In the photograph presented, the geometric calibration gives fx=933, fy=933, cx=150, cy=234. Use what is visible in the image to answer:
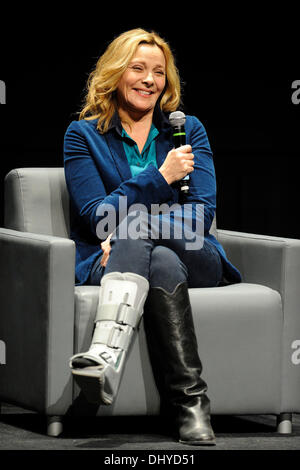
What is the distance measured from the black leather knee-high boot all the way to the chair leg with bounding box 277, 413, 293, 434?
356mm

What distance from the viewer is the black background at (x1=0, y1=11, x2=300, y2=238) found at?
4082 mm

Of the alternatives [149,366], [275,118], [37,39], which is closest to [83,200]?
[149,366]

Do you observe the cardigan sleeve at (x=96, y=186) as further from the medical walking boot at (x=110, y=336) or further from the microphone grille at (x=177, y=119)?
the medical walking boot at (x=110, y=336)

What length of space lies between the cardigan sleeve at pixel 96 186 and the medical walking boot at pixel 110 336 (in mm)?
373

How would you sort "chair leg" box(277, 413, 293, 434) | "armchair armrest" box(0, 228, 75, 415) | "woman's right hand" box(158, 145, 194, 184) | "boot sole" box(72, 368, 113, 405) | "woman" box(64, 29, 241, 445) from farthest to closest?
1. "woman's right hand" box(158, 145, 194, 184)
2. "chair leg" box(277, 413, 293, 434)
3. "armchair armrest" box(0, 228, 75, 415)
4. "woman" box(64, 29, 241, 445)
5. "boot sole" box(72, 368, 113, 405)

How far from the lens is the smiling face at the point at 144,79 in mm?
2979

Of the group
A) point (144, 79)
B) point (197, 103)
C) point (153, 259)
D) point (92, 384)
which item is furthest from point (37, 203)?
point (197, 103)

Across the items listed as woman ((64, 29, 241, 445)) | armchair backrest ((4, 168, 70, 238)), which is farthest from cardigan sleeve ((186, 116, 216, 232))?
armchair backrest ((4, 168, 70, 238))

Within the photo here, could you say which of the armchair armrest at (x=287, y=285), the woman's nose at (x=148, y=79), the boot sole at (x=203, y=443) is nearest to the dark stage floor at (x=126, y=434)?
the boot sole at (x=203, y=443)

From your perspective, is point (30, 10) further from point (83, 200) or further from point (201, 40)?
point (83, 200)

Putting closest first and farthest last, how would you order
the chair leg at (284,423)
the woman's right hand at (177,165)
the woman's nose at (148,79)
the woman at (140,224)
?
the woman at (140,224)
the chair leg at (284,423)
the woman's right hand at (177,165)
the woman's nose at (148,79)

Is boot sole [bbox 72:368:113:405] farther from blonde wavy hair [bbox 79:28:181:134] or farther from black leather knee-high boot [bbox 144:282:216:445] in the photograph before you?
blonde wavy hair [bbox 79:28:181:134]

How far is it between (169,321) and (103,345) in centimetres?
21

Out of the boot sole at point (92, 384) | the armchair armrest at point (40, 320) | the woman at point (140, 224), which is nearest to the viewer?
the boot sole at point (92, 384)
